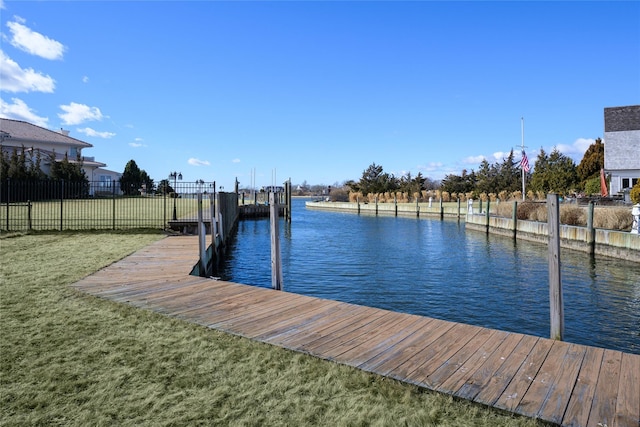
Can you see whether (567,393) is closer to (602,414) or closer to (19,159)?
(602,414)

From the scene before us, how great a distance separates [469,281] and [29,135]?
2108 inches

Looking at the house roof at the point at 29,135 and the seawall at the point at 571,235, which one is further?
the house roof at the point at 29,135

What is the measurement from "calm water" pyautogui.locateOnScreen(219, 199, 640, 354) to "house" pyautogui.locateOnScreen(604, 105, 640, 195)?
66.5 feet

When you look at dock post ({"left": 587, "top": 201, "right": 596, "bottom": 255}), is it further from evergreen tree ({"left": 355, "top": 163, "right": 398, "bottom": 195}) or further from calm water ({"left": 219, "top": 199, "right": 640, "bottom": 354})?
evergreen tree ({"left": 355, "top": 163, "right": 398, "bottom": 195})

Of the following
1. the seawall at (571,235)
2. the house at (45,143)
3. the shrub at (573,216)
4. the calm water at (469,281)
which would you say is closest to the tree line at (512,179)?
the seawall at (571,235)

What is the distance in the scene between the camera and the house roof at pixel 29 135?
4500cm

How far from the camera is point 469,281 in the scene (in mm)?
11312

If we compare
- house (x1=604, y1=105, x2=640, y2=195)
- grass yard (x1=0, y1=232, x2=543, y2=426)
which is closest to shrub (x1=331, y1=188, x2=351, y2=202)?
house (x1=604, y1=105, x2=640, y2=195)

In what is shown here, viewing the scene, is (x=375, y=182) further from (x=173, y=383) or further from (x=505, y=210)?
(x=173, y=383)

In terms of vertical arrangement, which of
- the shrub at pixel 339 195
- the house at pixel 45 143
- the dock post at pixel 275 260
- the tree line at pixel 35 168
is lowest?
the dock post at pixel 275 260

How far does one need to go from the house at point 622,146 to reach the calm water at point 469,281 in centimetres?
2025

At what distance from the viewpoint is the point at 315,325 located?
15.9 ft

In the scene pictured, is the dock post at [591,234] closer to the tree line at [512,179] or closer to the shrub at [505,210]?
the shrub at [505,210]

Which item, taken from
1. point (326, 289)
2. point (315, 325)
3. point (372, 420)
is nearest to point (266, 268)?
point (326, 289)
